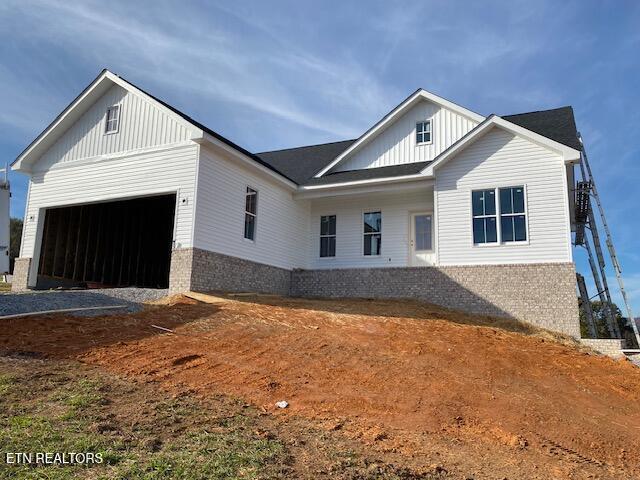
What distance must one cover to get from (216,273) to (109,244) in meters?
8.57

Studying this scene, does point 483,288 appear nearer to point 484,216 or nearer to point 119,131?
point 484,216

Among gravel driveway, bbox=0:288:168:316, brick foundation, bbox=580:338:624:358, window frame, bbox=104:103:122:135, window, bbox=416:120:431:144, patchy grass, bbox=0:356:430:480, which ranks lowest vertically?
patchy grass, bbox=0:356:430:480

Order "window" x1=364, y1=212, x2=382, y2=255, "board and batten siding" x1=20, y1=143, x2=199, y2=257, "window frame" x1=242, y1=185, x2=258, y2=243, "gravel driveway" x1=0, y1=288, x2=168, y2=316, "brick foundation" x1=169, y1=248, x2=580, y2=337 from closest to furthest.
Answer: "gravel driveway" x1=0, y1=288, x2=168, y2=316, "brick foundation" x1=169, y1=248, x2=580, y2=337, "board and batten siding" x1=20, y1=143, x2=199, y2=257, "window frame" x1=242, y1=185, x2=258, y2=243, "window" x1=364, y1=212, x2=382, y2=255

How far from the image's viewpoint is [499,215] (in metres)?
15.3

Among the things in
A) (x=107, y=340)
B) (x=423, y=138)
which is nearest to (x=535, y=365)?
(x=107, y=340)

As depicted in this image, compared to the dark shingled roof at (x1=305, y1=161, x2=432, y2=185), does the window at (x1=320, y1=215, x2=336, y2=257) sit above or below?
below

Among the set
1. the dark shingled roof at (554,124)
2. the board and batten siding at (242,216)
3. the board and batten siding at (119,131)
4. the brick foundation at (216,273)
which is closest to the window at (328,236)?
the board and batten siding at (242,216)

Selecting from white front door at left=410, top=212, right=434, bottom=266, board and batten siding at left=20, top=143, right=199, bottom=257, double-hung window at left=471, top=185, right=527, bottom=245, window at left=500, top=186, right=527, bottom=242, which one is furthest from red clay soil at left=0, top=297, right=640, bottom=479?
white front door at left=410, top=212, right=434, bottom=266

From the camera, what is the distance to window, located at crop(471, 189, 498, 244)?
1540 centimetres

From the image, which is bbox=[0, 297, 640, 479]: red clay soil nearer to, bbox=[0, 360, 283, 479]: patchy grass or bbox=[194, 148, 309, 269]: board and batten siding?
bbox=[0, 360, 283, 479]: patchy grass

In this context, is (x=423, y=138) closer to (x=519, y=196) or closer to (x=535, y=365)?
(x=519, y=196)

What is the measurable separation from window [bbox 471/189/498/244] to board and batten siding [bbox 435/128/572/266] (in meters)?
0.16

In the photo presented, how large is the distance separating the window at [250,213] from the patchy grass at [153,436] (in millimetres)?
10235

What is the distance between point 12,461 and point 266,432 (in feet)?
7.26
